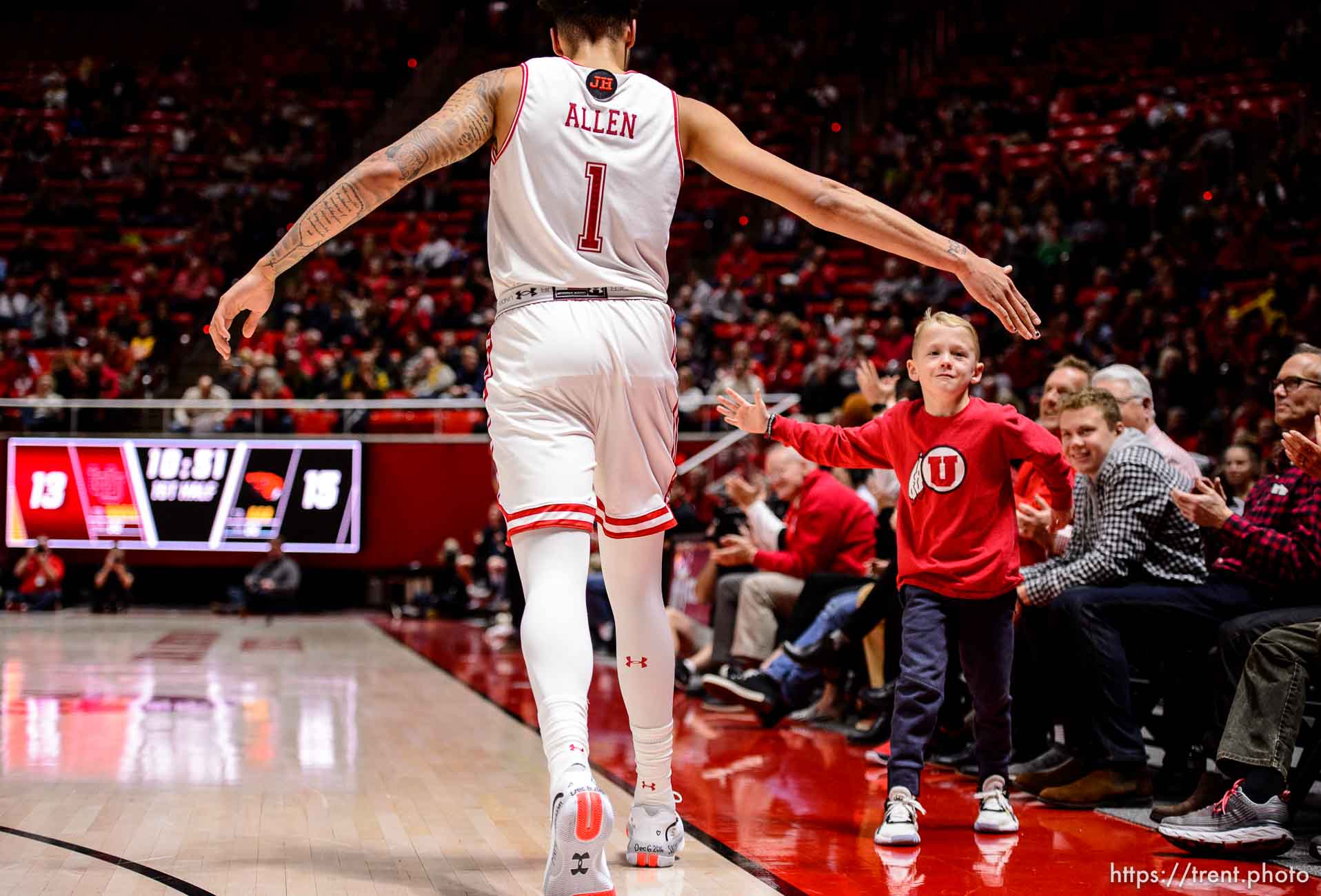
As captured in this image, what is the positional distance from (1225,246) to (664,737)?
34.7 ft

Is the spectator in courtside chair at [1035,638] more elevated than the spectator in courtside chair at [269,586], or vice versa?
the spectator in courtside chair at [1035,638]

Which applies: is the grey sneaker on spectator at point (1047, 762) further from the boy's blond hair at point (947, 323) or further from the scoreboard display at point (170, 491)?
the scoreboard display at point (170, 491)

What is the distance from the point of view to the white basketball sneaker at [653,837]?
3.18 metres

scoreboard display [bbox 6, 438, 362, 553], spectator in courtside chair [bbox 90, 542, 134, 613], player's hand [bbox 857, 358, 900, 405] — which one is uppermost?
player's hand [bbox 857, 358, 900, 405]

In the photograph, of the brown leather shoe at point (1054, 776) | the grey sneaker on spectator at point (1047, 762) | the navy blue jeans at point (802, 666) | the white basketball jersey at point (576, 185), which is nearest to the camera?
the white basketball jersey at point (576, 185)

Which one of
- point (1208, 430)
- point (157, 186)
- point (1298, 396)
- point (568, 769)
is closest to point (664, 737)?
point (568, 769)

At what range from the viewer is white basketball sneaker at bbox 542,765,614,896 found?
2502mm

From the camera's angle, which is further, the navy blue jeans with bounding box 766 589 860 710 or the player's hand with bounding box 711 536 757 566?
the player's hand with bounding box 711 536 757 566

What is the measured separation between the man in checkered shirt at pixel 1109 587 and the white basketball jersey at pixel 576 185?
6.64 ft

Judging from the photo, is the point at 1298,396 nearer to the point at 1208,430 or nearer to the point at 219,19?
the point at 1208,430

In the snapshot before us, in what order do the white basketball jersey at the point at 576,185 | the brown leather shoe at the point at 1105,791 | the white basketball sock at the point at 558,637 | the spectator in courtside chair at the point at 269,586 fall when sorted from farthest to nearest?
the spectator in courtside chair at the point at 269,586 < the brown leather shoe at the point at 1105,791 < the white basketball jersey at the point at 576,185 < the white basketball sock at the point at 558,637

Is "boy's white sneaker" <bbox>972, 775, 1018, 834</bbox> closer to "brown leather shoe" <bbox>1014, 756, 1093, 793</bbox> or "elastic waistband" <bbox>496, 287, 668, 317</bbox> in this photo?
"brown leather shoe" <bbox>1014, 756, 1093, 793</bbox>

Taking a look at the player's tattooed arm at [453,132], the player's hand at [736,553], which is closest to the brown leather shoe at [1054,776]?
the player's hand at [736,553]

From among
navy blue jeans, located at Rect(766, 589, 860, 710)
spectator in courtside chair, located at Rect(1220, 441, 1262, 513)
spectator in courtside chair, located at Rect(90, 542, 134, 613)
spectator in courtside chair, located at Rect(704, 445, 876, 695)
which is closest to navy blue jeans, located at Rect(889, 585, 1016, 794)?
navy blue jeans, located at Rect(766, 589, 860, 710)
